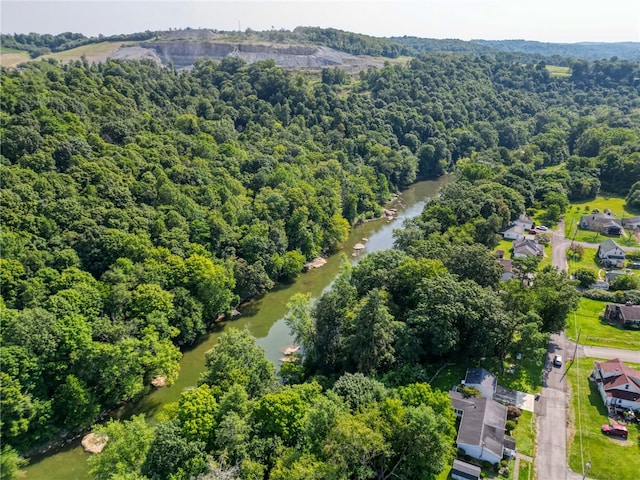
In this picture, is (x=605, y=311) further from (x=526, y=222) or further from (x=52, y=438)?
(x=52, y=438)

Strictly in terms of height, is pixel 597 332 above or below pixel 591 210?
below

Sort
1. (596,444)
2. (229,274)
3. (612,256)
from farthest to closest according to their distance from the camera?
(612,256), (229,274), (596,444)

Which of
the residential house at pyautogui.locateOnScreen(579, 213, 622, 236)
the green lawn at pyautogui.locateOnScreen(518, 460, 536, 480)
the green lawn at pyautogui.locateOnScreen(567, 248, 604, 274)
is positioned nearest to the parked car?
the green lawn at pyautogui.locateOnScreen(518, 460, 536, 480)

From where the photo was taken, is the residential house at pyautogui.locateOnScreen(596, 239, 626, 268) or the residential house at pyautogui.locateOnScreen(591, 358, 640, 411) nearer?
the residential house at pyautogui.locateOnScreen(591, 358, 640, 411)

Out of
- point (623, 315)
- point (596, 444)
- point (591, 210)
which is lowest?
point (596, 444)

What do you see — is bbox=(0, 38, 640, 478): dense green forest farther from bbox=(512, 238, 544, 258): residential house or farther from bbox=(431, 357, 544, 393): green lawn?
bbox=(512, 238, 544, 258): residential house

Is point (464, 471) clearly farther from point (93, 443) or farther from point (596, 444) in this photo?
point (93, 443)

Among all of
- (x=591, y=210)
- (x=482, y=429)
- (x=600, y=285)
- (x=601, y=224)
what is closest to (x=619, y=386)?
(x=482, y=429)
